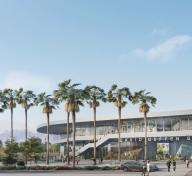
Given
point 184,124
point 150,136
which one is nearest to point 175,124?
point 184,124

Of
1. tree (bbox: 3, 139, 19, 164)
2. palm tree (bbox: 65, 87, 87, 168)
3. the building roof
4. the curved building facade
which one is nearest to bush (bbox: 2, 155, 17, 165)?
tree (bbox: 3, 139, 19, 164)

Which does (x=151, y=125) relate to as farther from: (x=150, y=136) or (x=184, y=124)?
(x=184, y=124)

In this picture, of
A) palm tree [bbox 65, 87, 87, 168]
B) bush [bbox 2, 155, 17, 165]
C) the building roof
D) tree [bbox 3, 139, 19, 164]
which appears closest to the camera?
palm tree [bbox 65, 87, 87, 168]

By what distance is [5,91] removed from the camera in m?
109

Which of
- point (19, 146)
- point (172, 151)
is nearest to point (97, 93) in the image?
point (19, 146)

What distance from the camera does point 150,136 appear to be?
119938 millimetres

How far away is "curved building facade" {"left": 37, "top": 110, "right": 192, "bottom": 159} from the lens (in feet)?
389

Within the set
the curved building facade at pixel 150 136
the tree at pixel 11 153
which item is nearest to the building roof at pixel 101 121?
the curved building facade at pixel 150 136

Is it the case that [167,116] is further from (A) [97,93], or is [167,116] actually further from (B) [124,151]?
(A) [97,93]

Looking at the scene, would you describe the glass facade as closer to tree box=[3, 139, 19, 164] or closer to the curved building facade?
the curved building facade

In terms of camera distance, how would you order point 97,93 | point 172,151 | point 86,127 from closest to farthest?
point 97,93, point 172,151, point 86,127

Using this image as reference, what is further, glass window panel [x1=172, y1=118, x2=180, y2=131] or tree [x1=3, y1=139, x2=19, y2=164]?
glass window panel [x1=172, y1=118, x2=180, y2=131]

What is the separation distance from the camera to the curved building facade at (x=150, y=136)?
11869 centimetres

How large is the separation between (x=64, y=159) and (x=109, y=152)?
76.8 feet
